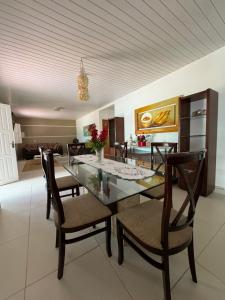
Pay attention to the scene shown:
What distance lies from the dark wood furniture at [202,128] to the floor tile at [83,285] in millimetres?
1861

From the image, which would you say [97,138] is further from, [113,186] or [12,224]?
[12,224]

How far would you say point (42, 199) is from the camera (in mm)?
2557

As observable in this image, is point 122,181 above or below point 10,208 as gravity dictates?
above

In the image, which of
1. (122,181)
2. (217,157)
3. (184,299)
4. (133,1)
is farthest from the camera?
(217,157)

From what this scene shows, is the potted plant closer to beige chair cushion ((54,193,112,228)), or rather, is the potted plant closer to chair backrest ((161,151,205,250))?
beige chair cushion ((54,193,112,228))

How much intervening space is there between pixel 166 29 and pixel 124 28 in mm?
573

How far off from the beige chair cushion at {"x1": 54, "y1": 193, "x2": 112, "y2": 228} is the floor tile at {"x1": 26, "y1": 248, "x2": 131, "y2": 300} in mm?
428

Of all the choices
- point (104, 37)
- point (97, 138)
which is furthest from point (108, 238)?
point (104, 37)

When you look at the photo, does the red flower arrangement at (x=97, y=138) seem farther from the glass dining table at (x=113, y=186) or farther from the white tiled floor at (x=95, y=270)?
the white tiled floor at (x=95, y=270)

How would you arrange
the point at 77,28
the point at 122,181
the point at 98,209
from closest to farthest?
the point at 98,209
the point at 122,181
the point at 77,28

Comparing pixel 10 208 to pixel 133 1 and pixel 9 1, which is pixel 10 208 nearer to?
pixel 9 1

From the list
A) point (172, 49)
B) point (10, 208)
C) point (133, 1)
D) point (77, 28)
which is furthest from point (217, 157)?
point (10, 208)

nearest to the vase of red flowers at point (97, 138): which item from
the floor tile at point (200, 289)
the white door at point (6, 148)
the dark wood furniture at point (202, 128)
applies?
the dark wood furniture at point (202, 128)

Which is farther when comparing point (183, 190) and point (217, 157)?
point (183, 190)
